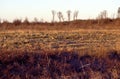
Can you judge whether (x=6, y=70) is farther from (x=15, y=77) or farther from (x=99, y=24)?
(x=99, y=24)

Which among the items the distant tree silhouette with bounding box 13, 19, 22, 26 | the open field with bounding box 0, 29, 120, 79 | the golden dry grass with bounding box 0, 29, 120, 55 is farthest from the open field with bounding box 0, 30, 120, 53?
the distant tree silhouette with bounding box 13, 19, 22, 26

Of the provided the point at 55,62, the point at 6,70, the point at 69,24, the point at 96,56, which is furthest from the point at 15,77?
the point at 69,24

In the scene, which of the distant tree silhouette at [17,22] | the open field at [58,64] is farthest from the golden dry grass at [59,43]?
the distant tree silhouette at [17,22]

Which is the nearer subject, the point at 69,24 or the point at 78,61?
the point at 78,61

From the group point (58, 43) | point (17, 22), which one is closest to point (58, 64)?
point (58, 43)

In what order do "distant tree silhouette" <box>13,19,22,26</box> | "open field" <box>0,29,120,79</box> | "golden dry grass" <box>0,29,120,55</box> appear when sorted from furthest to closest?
"distant tree silhouette" <box>13,19,22,26</box> < "golden dry grass" <box>0,29,120,55</box> < "open field" <box>0,29,120,79</box>

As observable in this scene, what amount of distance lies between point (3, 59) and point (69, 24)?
25.6 m

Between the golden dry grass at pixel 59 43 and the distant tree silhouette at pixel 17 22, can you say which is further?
the distant tree silhouette at pixel 17 22

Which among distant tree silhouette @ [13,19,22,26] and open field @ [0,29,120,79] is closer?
open field @ [0,29,120,79]

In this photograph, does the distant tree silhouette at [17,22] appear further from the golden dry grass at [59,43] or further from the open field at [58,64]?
the open field at [58,64]

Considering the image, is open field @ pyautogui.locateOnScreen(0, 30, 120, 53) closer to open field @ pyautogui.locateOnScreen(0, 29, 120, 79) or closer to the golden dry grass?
the golden dry grass

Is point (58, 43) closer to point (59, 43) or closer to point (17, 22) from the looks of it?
point (59, 43)

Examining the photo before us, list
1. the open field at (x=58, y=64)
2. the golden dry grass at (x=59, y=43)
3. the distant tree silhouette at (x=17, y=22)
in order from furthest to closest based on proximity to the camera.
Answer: the distant tree silhouette at (x=17, y=22)
the golden dry grass at (x=59, y=43)
the open field at (x=58, y=64)

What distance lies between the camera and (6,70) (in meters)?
9.02
